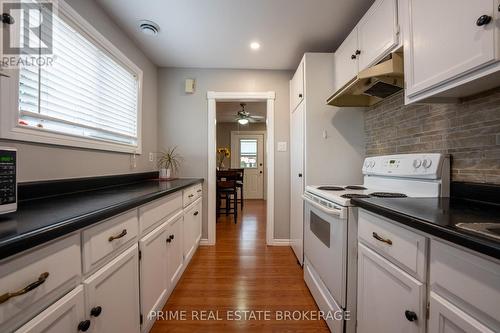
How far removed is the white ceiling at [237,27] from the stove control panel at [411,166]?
1231mm

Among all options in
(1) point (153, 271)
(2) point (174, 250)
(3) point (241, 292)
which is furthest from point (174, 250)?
(3) point (241, 292)

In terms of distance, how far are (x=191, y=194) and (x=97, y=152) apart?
3.04 feet

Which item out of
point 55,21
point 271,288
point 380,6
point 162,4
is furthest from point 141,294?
point 380,6

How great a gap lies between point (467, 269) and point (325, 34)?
216 cm

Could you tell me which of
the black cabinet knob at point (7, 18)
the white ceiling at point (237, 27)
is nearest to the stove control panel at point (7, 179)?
the black cabinet knob at point (7, 18)

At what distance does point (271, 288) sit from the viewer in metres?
1.87

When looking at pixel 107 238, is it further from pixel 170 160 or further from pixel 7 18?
pixel 170 160

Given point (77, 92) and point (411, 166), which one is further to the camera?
point (77, 92)

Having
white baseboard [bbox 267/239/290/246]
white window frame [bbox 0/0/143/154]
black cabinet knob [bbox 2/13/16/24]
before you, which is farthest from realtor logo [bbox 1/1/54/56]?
white baseboard [bbox 267/239/290/246]

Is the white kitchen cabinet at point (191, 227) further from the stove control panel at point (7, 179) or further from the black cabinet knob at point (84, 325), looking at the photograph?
the stove control panel at point (7, 179)

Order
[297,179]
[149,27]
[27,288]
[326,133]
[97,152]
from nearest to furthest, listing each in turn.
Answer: [27,288], [97,152], [149,27], [326,133], [297,179]

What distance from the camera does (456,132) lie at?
1254 millimetres

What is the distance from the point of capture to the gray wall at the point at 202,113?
2844mm

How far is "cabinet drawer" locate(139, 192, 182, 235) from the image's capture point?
4.06ft
